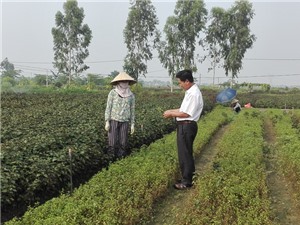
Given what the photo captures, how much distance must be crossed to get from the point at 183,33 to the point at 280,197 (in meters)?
39.0

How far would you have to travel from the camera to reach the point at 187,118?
5.57 m

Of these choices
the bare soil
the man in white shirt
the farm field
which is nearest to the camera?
the farm field

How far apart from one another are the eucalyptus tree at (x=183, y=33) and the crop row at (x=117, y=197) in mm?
37703

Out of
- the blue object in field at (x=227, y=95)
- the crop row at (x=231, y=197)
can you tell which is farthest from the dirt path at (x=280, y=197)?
the blue object in field at (x=227, y=95)

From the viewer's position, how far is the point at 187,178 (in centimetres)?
568

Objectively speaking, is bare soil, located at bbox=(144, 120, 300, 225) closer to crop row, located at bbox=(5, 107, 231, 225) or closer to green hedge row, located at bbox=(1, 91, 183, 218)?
crop row, located at bbox=(5, 107, 231, 225)

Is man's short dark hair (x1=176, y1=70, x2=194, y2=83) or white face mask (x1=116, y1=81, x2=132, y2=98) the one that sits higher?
man's short dark hair (x1=176, y1=70, x2=194, y2=83)

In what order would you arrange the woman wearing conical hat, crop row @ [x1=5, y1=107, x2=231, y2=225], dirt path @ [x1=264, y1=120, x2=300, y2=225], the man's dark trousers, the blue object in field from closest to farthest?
crop row @ [x1=5, y1=107, x2=231, y2=225] → dirt path @ [x1=264, y1=120, x2=300, y2=225] → the man's dark trousers → the woman wearing conical hat → the blue object in field

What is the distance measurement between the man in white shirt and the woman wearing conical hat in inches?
45.4

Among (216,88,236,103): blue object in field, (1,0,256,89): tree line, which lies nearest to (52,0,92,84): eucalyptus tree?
(1,0,256,89): tree line

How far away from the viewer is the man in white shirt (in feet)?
18.0

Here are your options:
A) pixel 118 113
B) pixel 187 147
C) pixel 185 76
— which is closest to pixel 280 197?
pixel 187 147

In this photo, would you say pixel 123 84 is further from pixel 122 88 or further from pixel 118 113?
pixel 118 113

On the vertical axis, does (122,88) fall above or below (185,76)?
below
